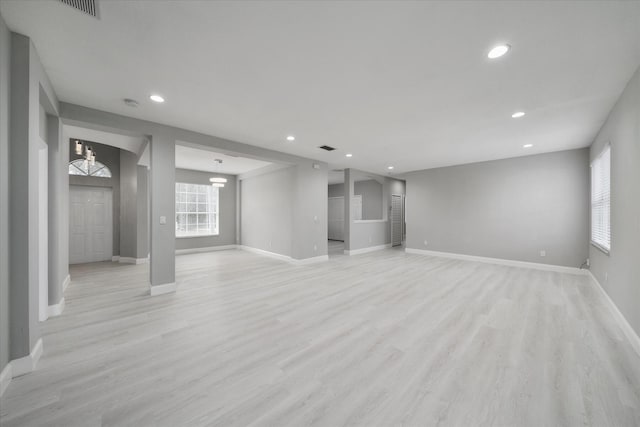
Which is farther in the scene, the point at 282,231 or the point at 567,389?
the point at 282,231

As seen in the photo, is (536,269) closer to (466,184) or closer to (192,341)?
(466,184)

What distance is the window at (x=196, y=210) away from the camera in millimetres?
7832

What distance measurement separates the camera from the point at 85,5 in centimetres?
162

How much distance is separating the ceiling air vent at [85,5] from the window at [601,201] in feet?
19.1

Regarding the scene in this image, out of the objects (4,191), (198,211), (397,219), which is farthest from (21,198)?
(397,219)

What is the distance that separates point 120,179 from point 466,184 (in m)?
9.46

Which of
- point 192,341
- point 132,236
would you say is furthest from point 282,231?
point 192,341

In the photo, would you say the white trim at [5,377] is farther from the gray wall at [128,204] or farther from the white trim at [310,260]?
the gray wall at [128,204]

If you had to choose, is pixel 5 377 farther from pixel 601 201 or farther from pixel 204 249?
pixel 601 201

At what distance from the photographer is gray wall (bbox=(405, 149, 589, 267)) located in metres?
5.11

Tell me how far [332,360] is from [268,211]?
18.4 ft

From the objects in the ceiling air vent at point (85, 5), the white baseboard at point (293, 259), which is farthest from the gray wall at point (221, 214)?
the ceiling air vent at point (85, 5)

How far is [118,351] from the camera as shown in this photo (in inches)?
88.3

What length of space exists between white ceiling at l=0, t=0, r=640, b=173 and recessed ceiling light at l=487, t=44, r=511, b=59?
7 centimetres
